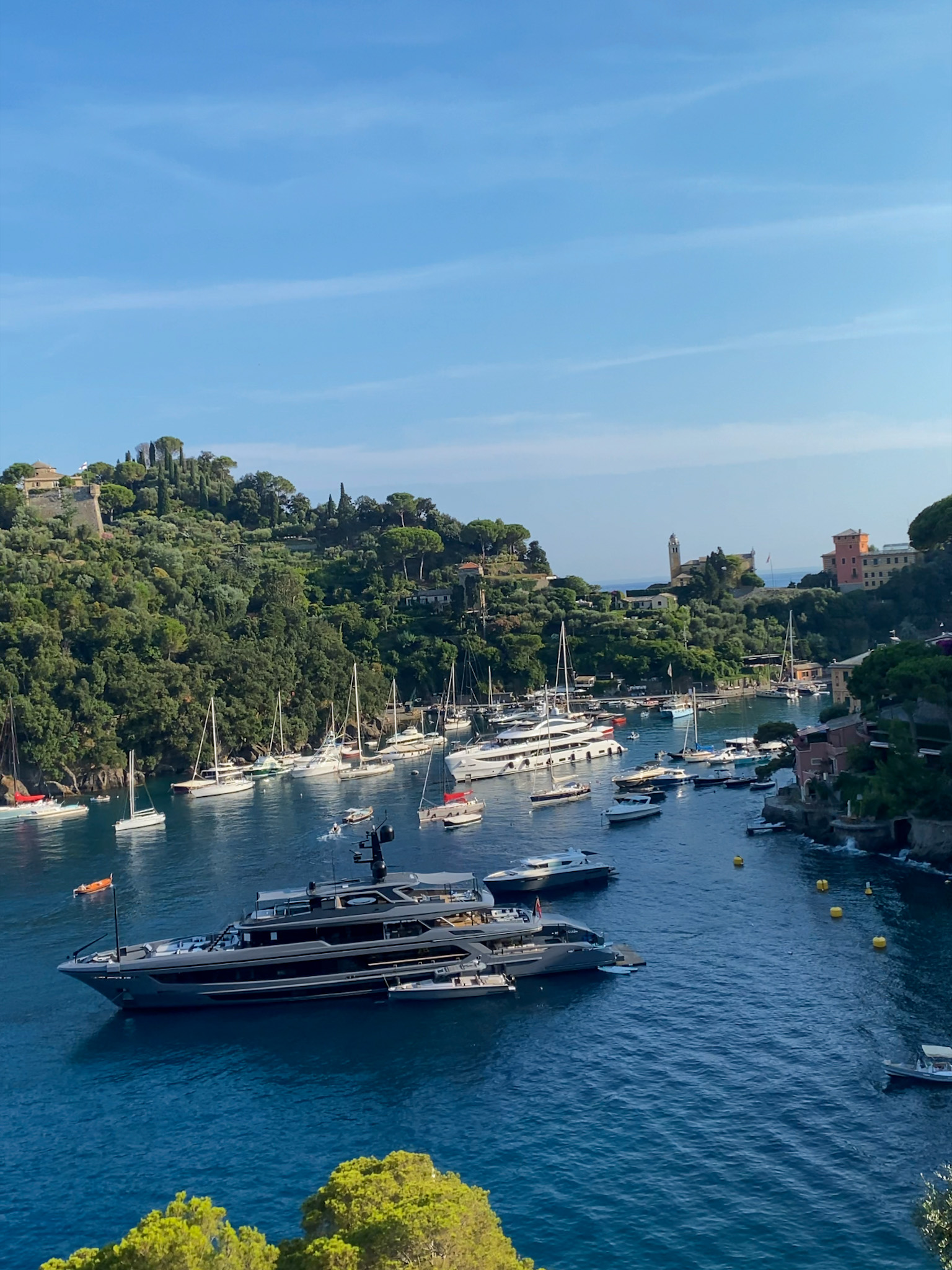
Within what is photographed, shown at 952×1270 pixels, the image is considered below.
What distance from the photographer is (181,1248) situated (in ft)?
40.3

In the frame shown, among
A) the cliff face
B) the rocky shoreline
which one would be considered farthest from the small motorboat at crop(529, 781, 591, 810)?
the cliff face

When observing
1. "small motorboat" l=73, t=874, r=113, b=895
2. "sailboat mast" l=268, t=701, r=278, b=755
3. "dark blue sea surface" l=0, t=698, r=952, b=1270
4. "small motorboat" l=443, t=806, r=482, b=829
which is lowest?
"dark blue sea surface" l=0, t=698, r=952, b=1270

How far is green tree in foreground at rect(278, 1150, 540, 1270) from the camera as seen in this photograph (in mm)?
12359

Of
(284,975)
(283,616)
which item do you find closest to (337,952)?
(284,975)

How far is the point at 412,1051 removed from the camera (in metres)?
30.5

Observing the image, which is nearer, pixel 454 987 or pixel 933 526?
pixel 454 987

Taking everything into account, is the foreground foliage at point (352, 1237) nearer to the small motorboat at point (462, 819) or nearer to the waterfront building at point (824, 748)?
the waterfront building at point (824, 748)

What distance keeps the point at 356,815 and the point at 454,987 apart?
28471mm

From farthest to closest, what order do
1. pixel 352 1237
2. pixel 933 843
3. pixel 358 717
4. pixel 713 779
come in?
pixel 358 717
pixel 713 779
pixel 933 843
pixel 352 1237

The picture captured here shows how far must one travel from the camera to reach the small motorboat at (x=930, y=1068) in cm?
2562

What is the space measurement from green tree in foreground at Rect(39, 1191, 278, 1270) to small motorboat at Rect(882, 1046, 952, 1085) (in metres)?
17.8

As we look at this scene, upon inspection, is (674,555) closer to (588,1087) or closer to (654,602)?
(654,602)

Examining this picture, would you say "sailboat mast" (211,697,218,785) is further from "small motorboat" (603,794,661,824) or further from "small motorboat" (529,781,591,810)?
"small motorboat" (603,794,661,824)

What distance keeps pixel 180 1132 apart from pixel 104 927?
692 inches
